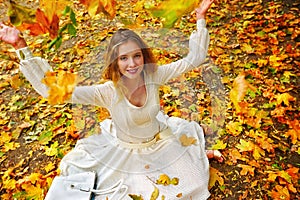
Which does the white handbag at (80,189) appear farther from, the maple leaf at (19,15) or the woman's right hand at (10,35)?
the maple leaf at (19,15)

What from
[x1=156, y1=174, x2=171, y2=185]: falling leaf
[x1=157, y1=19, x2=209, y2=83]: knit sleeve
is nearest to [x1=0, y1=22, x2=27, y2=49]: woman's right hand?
[x1=157, y1=19, x2=209, y2=83]: knit sleeve

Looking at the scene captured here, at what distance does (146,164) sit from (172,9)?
1470mm

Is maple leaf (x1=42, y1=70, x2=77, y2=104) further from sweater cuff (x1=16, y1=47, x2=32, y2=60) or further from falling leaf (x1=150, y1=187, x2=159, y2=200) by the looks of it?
falling leaf (x1=150, y1=187, x2=159, y2=200)

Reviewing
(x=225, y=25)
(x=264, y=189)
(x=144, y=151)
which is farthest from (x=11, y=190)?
(x=225, y=25)

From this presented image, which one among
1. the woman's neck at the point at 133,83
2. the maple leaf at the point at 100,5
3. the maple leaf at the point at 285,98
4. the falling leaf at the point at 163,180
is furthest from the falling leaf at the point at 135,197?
the maple leaf at the point at 285,98

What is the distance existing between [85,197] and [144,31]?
4.43 ft

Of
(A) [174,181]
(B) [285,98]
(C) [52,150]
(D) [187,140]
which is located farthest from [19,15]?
(B) [285,98]

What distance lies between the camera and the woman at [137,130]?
2018mm

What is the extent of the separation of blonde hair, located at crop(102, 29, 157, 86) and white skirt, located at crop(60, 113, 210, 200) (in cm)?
62

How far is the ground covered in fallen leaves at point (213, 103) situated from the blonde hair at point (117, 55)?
0.17 ft

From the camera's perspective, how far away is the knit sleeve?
6.72 ft

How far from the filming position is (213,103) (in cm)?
252

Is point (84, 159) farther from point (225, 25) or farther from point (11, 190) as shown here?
point (225, 25)

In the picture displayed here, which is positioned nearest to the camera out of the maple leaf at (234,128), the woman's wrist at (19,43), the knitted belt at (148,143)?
the woman's wrist at (19,43)
